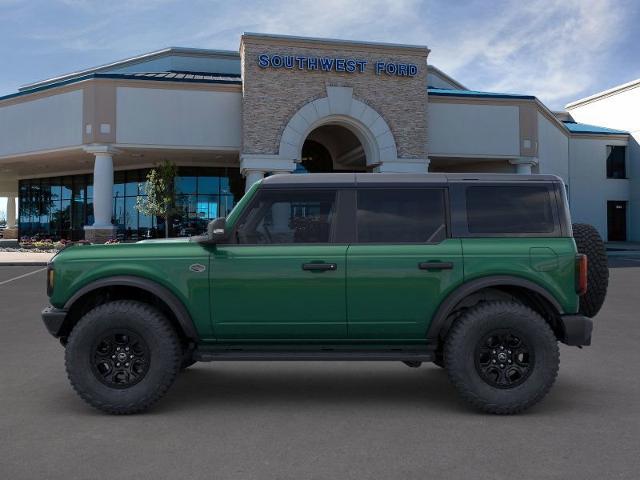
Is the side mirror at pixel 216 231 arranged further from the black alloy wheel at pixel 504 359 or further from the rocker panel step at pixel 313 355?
the black alloy wheel at pixel 504 359

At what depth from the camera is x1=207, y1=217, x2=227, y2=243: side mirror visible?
4887 mm

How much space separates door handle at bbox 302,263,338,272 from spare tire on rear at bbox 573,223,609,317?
233 centimetres

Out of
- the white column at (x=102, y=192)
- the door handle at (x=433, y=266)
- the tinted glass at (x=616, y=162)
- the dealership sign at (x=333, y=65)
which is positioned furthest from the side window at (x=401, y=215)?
the tinted glass at (x=616, y=162)

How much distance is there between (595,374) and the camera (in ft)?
20.5

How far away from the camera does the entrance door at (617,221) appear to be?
1700 inches

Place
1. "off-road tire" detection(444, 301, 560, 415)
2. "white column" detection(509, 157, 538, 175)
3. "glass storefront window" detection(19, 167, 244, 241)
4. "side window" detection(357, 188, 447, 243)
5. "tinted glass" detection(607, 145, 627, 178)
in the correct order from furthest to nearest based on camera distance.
A: "tinted glass" detection(607, 145, 627, 178), "glass storefront window" detection(19, 167, 244, 241), "white column" detection(509, 157, 538, 175), "side window" detection(357, 188, 447, 243), "off-road tire" detection(444, 301, 560, 415)

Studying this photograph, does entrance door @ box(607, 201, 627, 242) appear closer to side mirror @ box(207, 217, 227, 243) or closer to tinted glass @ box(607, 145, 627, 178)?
tinted glass @ box(607, 145, 627, 178)

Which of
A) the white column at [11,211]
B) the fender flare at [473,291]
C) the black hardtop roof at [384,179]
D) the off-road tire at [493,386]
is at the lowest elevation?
the off-road tire at [493,386]

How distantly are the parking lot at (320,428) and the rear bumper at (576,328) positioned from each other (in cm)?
61

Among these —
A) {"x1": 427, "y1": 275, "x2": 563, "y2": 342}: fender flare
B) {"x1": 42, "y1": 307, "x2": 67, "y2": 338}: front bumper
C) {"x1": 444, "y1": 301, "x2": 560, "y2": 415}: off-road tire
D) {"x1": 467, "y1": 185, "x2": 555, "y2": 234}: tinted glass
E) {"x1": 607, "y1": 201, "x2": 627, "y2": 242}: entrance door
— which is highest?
{"x1": 607, "y1": 201, "x2": 627, "y2": 242}: entrance door

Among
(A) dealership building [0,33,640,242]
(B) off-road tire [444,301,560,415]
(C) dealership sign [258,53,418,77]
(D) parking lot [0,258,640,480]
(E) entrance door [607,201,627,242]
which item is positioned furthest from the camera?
(E) entrance door [607,201,627,242]

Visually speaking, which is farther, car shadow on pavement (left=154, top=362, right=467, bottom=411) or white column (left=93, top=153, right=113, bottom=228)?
white column (left=93, top=153, right=113, bottom=228)

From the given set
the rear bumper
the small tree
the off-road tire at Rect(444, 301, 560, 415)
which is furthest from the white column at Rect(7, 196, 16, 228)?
the rear bumper

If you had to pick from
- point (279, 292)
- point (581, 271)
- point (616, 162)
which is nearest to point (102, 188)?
point (279, 292)
